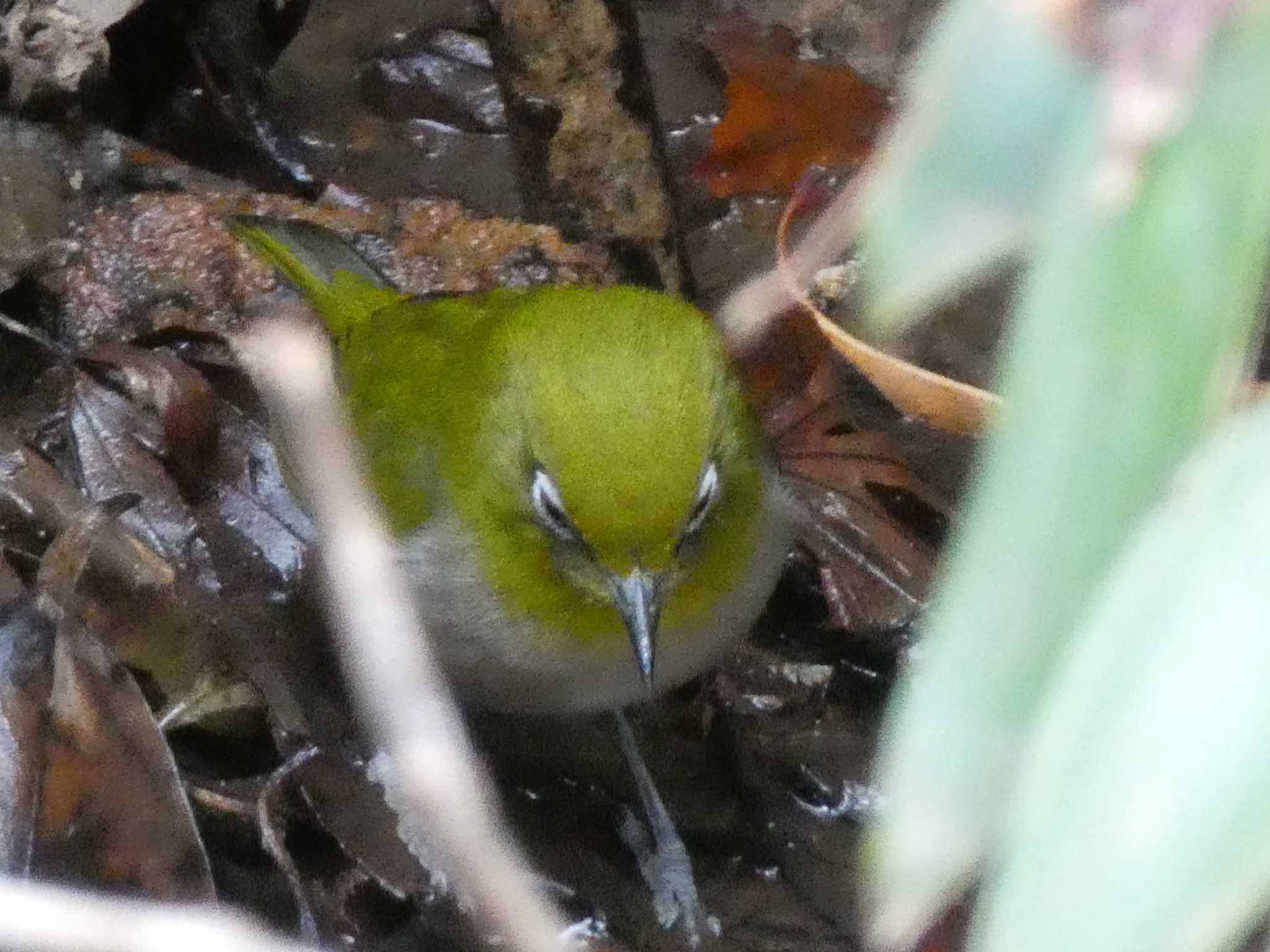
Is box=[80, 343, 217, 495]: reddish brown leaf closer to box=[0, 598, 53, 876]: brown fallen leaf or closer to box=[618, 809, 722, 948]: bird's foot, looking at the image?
box=[0, 598, 53, 876]: brown fallen leaf

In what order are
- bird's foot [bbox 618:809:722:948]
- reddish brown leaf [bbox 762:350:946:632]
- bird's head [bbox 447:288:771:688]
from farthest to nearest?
reddish brown leaf [bbox 762:350:946:632]
bird's foot [bbox 618:809:722:948]
bird's head [bbox 447:288:771:688]

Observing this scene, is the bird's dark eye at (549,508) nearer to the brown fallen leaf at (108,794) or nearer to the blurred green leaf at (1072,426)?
the brown fallen leaf at (108,794)

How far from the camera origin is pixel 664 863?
269 cm

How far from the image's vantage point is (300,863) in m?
2.55

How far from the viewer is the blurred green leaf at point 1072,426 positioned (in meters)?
0.79

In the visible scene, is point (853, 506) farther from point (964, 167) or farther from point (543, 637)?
point (964, 167)

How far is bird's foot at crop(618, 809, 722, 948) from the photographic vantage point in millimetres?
2625

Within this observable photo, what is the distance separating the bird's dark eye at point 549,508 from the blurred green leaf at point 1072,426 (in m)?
1.46

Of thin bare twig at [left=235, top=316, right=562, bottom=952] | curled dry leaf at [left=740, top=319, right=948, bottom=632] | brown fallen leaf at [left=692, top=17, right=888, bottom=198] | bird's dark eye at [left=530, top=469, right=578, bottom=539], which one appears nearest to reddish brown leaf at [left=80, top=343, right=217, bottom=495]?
bird's dark eye at [left=530, top=469, right=578, bottom=539]

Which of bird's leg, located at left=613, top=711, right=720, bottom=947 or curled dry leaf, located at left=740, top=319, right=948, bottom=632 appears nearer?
bird's leg, located at left=613, top=711, right=720, bottom=947

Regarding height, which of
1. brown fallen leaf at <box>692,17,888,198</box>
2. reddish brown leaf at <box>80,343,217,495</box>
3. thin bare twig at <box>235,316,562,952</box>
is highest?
thin bare twig at <box>235,316,562,952</box>

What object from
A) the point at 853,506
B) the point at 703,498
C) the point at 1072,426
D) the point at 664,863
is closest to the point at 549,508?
the point at 703,498

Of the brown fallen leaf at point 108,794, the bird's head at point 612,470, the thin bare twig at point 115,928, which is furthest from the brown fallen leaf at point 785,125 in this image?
the thin bare twig at point 115,928

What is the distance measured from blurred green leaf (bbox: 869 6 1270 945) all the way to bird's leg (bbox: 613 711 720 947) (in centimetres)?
182
